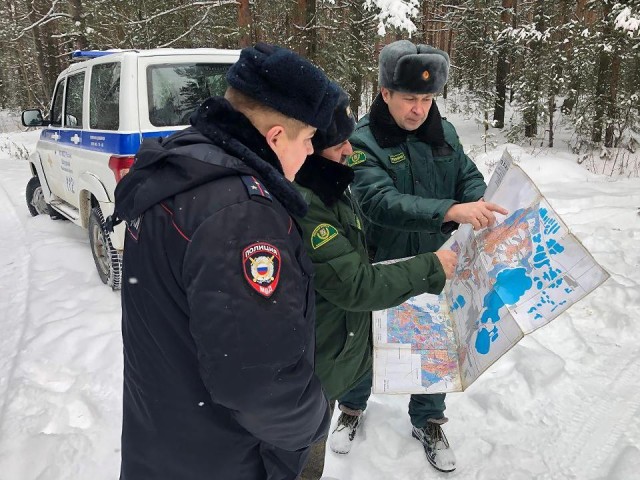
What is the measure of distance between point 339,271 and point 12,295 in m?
4.47

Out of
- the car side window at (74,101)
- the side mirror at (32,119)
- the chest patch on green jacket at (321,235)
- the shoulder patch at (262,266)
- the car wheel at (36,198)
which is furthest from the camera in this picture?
the car wheel at (36,198)

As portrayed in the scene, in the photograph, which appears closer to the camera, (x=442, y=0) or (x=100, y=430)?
(x=100, y=430)

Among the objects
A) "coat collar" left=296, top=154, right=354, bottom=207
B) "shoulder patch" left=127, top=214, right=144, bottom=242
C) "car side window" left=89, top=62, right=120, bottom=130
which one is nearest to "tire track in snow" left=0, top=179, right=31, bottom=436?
"car side window" left=89, top=62, right=120, bottom=130

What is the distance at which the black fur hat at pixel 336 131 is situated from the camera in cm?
149

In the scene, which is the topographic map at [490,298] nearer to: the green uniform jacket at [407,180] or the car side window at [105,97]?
the green uniform jacket at [407,180]

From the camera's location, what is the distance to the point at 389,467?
261 cm

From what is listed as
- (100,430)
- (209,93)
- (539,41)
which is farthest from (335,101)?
(539,41)

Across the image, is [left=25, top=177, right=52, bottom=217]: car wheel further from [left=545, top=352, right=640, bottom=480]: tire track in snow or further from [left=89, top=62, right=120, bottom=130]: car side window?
[left=545, top=352, right=640, bottom=480]: tire track in snow

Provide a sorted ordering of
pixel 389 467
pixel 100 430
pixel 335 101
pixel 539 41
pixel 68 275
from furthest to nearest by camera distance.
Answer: pixel 539 41 → pixel 68 275 → pixel 100 430 → pixel 389 467 → pixel 335 101

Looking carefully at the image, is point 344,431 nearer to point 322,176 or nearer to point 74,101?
point 322,176

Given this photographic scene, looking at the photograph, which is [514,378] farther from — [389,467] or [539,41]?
[539,41]

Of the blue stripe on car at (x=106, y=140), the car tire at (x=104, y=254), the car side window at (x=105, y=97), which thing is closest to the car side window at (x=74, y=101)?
the blue stripe on car at (x=106, y=140)

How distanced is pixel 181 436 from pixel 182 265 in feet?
1.65

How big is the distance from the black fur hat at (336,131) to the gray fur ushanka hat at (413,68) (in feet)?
2.30
